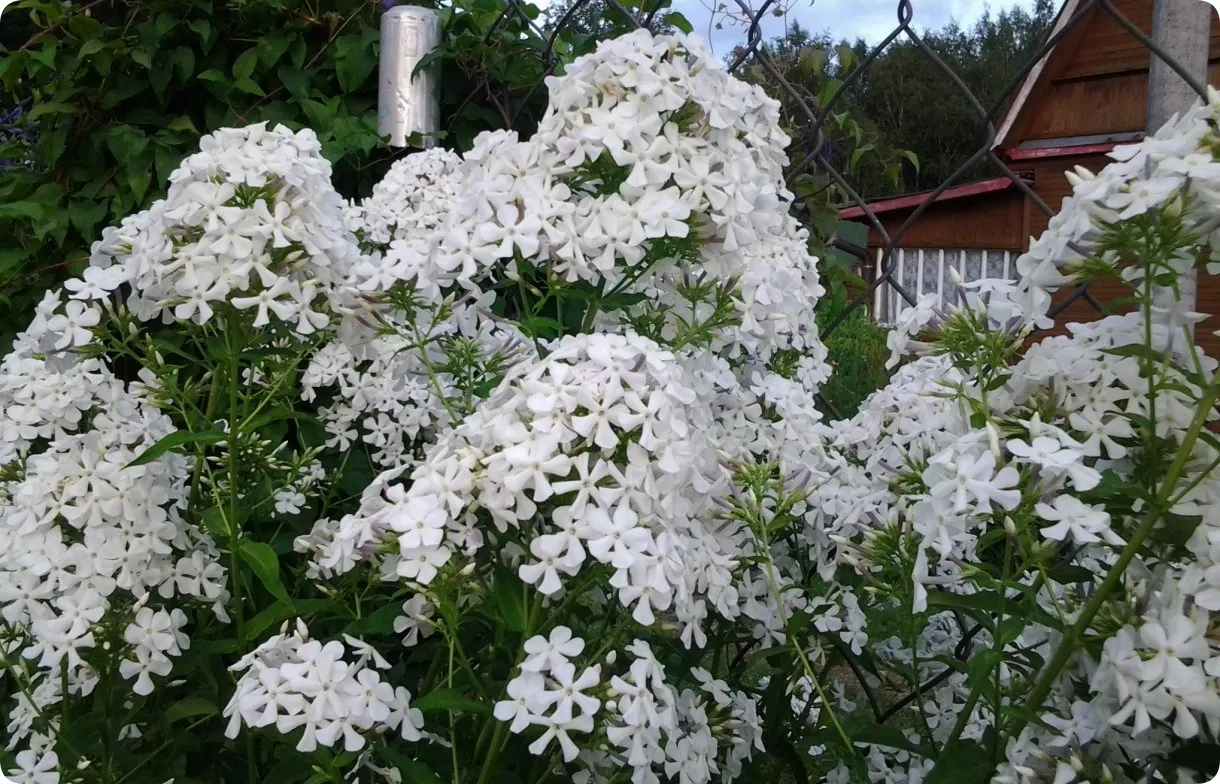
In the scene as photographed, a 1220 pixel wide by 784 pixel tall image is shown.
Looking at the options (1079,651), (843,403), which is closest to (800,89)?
(843,403)

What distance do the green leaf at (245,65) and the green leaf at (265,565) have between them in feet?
6.02

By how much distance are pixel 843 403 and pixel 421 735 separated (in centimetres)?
266

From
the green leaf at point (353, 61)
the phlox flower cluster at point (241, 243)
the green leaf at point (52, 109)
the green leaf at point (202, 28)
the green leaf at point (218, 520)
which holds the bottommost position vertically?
the green leaf at point (218, 520)

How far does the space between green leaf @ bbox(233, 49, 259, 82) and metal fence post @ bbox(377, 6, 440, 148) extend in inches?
15.8

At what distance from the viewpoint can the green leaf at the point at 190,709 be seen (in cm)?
125

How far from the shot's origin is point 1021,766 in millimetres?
913

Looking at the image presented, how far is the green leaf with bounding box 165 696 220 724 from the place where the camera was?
4.09 feet

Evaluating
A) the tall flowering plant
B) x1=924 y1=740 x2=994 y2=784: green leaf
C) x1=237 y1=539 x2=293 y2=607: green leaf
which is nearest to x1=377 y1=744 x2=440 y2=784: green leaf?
the tall flowering plant

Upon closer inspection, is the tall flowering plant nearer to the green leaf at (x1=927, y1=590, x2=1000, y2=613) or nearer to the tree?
the green leaf at (x1=927, y1=590, x2=1000, y2=613)

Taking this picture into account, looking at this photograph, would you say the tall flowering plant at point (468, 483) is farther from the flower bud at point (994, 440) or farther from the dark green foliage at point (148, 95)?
the dark green foliage at point (148, 95)

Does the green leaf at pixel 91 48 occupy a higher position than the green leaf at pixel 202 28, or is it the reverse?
the green leaf at pixel 202 28

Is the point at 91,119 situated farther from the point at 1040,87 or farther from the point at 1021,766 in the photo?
the point at 1021,766

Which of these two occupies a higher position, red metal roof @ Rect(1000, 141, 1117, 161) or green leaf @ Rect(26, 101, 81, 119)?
green leaf @ Rect(26, 101, 81, 119)

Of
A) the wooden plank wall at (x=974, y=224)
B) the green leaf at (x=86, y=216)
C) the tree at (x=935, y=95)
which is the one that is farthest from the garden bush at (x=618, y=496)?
the tree at (x=935, y=95)
